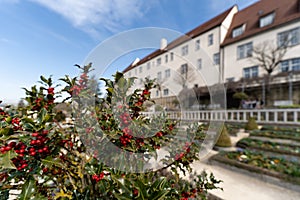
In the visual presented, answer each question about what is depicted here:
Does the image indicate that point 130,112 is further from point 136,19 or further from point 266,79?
point 266,79

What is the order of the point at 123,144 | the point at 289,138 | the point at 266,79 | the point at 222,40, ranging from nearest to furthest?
the point at 123,144, the point at 289,138, the point at 266,79, the point at 222,40

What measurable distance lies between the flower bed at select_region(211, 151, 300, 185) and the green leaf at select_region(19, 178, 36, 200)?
341 centimetres

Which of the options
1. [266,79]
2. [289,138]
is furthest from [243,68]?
[289,138]

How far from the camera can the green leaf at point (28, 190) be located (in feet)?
2.13

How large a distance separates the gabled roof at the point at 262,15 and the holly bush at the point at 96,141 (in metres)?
15.4

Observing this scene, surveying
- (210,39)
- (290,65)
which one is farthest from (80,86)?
(210,39)

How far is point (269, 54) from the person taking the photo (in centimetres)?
1206

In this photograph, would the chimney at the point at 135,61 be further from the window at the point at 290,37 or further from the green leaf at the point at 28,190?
the window at the point at 290,37

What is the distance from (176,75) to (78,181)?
50.2 inches

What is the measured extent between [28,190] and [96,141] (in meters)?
0.35

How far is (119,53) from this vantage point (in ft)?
2.79

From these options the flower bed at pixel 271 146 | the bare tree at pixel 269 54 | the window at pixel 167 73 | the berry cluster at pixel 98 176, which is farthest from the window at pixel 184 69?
the bare tree at pixel 269 54

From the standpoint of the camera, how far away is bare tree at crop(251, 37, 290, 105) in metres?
11.4

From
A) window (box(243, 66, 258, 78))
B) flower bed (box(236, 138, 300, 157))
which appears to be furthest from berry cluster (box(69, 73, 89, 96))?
window (box(243, 66, 258, 78))
